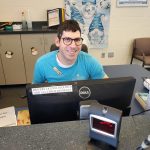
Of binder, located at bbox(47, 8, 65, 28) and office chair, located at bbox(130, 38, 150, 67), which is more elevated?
binder, located at bbox(47, 8, 65, 28)

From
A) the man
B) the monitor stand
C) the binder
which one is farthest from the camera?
the binder

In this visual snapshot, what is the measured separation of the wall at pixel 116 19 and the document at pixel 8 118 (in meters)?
2.42

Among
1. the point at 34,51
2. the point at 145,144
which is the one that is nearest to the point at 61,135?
the point at 145,144

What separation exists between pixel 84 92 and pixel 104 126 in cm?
17

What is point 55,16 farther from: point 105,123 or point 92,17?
point 105,123

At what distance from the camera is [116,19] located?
3.49 meters

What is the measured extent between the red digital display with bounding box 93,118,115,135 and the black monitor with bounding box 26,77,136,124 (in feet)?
0.46

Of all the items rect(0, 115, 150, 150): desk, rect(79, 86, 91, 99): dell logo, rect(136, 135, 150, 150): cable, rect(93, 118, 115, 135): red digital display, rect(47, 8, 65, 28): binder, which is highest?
rect(47, 8, 65, 28): binder

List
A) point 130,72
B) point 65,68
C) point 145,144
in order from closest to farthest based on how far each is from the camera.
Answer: point 145,144
point 65,68
point 130,72

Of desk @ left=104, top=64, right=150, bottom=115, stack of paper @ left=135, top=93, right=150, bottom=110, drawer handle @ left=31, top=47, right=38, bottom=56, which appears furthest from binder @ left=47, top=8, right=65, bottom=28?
stack of paper @ left=135, top=93, right=150, bottom=110

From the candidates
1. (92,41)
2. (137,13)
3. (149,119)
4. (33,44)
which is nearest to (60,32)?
(149,119)

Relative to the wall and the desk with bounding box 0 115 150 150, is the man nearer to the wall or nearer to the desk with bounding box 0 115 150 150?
the desk with bounding box 0 115 150 150

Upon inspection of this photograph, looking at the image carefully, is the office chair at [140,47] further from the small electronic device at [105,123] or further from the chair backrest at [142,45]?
the small electronic device at [105,123]

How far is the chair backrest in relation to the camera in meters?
3.57
